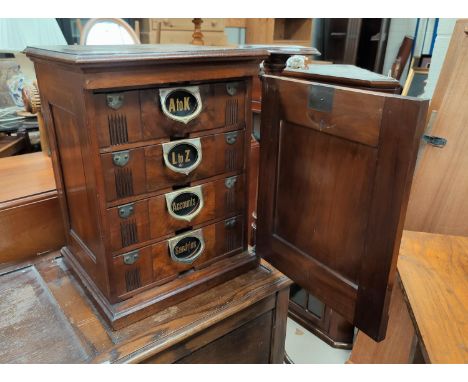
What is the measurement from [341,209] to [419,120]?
0.22 meters

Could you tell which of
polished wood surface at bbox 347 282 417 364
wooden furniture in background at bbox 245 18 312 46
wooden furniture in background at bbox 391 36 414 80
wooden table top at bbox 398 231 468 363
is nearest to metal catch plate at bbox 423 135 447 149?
wooden table top at bbox 398 231 468 363

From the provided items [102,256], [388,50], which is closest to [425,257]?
[102,256]

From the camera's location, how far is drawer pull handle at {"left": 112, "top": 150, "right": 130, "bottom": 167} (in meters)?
0.70

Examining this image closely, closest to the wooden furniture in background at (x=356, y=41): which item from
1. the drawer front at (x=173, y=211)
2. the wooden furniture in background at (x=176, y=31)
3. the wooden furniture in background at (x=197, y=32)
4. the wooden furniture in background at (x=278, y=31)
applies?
the wooden furniture in background at (x=278, y=31)

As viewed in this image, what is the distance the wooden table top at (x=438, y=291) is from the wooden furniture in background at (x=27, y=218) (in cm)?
94

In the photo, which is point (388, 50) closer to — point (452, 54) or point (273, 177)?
point (452, 54)

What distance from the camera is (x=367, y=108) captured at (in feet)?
2.09

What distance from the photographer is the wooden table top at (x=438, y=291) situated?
2.61 ft

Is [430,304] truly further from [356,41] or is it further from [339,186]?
[356,41]

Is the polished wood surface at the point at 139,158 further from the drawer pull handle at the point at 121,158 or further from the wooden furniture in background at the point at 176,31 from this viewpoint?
the wooden furniture in background at the point at 176,31

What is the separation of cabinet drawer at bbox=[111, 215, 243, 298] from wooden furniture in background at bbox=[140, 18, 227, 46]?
164 cm

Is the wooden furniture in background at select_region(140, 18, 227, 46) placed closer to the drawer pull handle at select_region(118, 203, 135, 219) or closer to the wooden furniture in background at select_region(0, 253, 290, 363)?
the wooden furniture in background at select_region(0, 253, 290, 363)

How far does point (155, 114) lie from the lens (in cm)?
72

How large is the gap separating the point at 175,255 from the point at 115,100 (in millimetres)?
360
